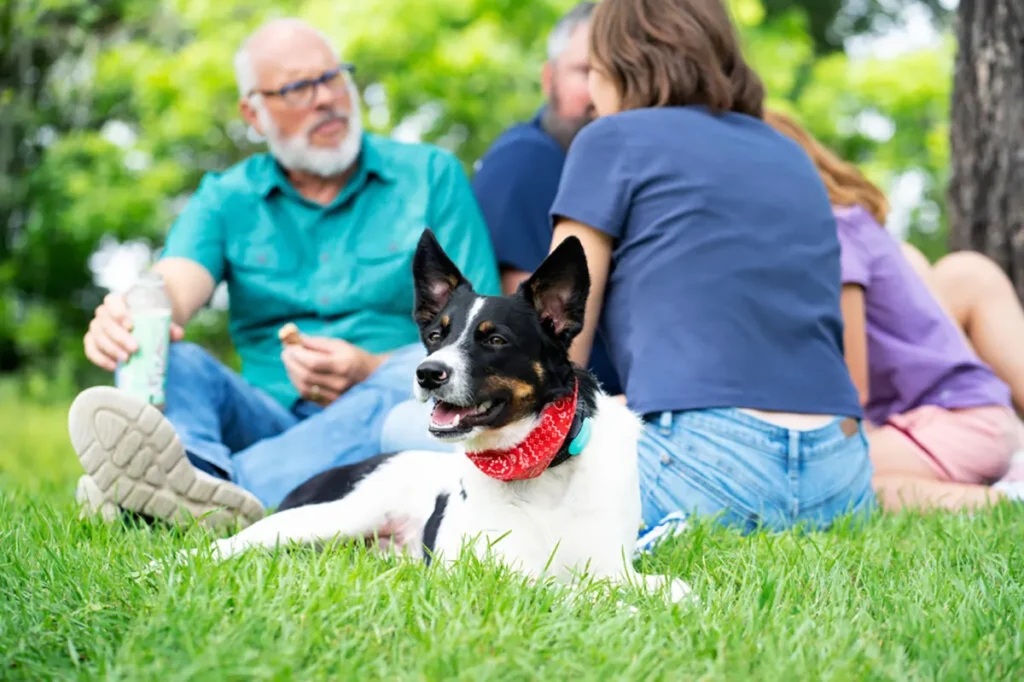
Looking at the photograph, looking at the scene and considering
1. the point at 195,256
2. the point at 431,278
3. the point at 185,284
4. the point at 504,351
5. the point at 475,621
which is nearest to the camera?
the point at 475,621

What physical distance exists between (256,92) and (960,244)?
3.97 meters

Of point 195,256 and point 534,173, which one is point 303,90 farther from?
point 534,173

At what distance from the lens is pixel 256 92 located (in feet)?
16.9

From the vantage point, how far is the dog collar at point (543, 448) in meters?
2.94

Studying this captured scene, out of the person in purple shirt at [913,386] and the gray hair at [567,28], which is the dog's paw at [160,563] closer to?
the person in purple shirt at [913,386]

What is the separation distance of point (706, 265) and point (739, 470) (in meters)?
0.70

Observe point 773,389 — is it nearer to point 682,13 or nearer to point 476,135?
point 682,13

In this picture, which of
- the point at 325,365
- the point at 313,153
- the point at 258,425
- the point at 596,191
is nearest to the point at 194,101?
the point at 313,153

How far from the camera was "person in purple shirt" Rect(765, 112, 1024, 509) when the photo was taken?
14.6 feet

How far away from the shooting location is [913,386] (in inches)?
185

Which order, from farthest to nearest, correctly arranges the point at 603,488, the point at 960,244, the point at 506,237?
the point at 960,244 < the point at 506,237 < the point at 603,488

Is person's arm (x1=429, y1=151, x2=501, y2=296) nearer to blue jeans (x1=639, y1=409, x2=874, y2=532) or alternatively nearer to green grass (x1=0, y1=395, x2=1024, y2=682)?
blue jeans (x1=639, y1=409, x2=874, y2=532)

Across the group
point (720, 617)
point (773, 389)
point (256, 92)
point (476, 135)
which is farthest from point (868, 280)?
point (476, 135)

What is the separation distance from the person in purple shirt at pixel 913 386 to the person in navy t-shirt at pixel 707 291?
0.70m
